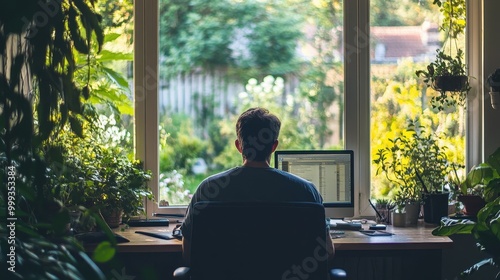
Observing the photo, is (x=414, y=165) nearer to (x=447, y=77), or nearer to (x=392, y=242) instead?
(x=447, y=77)

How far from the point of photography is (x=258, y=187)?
287 cm

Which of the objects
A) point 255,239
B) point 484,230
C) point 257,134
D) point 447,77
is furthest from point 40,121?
point 447,77

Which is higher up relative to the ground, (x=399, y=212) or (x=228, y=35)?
(x=228, y=35)

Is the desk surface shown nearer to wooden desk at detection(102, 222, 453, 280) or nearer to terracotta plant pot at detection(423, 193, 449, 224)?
wooden desk at detection(102, 222, 453, 280)

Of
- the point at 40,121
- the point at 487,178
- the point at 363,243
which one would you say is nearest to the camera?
the point at 40,121

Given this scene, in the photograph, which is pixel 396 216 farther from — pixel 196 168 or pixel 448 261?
pixel 196 168

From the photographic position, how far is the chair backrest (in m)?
2.42

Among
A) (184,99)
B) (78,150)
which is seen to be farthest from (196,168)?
(78,150)

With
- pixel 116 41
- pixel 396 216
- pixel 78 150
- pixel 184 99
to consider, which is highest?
pixel 116 41

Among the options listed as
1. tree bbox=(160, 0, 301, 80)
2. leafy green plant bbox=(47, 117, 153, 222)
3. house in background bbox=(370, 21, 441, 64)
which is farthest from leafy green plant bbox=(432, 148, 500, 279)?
leafy green plant bbox=(47, 117, 153, 222)

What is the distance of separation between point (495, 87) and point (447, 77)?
0.83 feet

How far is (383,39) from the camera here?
4.16m

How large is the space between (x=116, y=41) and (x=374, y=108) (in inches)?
58.6

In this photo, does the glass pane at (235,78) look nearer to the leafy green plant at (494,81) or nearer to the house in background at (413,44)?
the house in background at (413,44)
